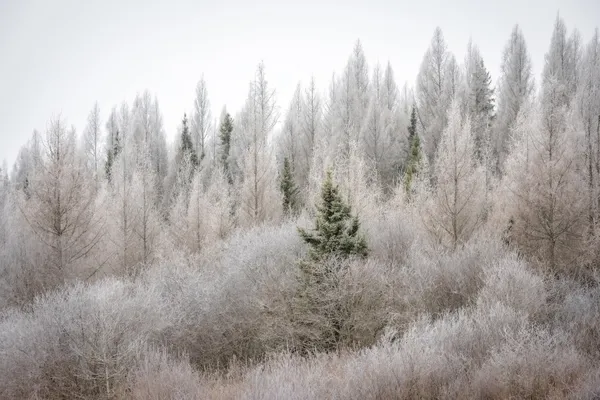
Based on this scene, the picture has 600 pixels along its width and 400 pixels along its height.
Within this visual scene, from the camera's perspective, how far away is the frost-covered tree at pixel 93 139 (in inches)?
1731

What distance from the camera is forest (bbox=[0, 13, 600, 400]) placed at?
913cm

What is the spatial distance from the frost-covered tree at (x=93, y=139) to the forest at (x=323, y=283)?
17923 mm

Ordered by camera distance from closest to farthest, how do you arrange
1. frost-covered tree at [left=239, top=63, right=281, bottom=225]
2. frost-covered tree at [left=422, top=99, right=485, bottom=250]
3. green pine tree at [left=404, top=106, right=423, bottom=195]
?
frost-covered tree at [left=422, top=99, right=485, bottom=250] < frost-covered tree at [left=239, top=63, right=281, bottom=225] < green pine tree at [left=404, top=106, right=423, bottom=195]

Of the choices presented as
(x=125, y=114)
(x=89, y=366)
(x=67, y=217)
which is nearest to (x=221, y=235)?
(x=67, y=217)

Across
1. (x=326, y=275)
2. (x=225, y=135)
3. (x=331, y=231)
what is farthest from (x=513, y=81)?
(x=326, y=275)

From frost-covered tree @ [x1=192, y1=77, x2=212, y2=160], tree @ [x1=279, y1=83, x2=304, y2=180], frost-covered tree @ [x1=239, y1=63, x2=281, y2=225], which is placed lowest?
frost-covered tree @ [x1=239, y1=63, x2=281, y2=225]

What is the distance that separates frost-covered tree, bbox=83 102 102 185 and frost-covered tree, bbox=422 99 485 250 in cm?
3967

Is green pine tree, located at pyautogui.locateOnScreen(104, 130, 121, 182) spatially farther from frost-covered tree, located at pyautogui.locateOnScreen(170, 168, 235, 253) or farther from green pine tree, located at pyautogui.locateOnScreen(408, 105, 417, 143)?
green pine tree, located at pyautogui.locateOnScreen(408, 105, 417, 143)

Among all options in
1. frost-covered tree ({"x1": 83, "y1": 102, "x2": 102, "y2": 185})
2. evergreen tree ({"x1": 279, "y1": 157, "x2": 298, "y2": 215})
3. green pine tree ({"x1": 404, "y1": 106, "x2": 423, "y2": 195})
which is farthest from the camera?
frost-covered tree ({"x1": 83, "y1": 102, "x2": 102, "y2": 185})

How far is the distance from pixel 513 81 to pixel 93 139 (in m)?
45.3

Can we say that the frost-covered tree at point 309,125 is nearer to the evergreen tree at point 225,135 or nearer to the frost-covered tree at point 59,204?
the evergreen tree at point 225,135

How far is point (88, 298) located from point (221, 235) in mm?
11228

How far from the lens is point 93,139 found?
4478 cm

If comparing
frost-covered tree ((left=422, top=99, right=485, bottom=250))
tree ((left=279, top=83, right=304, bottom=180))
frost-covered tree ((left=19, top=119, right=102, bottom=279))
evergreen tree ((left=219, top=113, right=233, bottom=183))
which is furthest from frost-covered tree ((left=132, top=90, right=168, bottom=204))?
frost-covered tree ((left=422, top=99, right=485, bottom=250))
